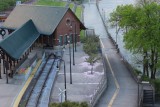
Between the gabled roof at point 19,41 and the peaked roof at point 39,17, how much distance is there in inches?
79.9

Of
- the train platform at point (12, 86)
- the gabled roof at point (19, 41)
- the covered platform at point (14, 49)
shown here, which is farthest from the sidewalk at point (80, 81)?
the gabled roof at point (19, 41)

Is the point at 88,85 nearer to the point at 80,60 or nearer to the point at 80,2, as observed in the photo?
the point at 80,60

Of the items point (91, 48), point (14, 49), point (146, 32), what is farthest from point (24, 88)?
point (91, 48)

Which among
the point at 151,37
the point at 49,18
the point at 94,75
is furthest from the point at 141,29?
the point at 49,18

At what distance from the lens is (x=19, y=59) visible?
53.5 m

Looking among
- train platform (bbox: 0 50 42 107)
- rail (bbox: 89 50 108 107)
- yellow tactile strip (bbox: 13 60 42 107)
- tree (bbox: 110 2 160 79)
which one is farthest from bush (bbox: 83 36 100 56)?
rail (bbox: 89 50 108 107)

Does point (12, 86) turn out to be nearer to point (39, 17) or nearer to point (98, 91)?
point (98, 91)


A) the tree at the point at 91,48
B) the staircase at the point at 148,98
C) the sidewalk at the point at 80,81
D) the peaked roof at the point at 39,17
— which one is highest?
the peaked roof at the point at 39,17

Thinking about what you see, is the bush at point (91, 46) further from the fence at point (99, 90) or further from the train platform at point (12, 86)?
the fence at point (99, 90)

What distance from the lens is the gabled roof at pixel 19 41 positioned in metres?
50.1

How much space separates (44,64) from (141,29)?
50.2ft

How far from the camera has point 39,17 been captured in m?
68.9

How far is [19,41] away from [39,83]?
8.46m

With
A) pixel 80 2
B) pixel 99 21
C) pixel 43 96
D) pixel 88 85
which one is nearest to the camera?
pixel 43 96
